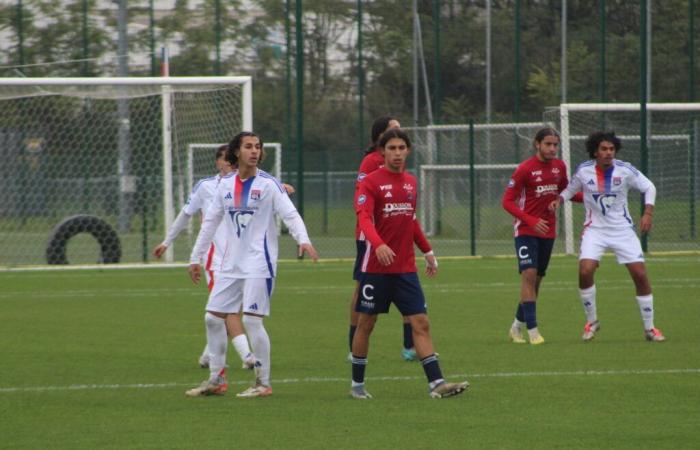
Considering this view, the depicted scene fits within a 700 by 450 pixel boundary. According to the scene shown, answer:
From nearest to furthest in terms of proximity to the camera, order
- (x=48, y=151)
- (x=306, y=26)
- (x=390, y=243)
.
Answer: (x=390, y=243) → (x=48, y=151) → (x=306, y=26)

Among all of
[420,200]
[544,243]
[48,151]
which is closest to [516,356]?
[544,243]

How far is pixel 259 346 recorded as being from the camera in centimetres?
942

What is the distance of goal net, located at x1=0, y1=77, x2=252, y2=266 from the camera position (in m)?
22.5

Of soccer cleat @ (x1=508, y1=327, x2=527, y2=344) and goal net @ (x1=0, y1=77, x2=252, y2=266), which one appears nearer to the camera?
soccer cleat @ (x1=508, y1=327, x2=527, y2=344)

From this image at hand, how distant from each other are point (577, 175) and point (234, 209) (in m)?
4.32

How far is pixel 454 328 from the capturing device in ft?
45.4

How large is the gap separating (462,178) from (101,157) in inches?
351

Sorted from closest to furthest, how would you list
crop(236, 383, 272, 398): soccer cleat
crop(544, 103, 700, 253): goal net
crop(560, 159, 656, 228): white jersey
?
crop(236, 383, 272, 398): soccer cleat → crop(560, 159, 656, 228): white jersey → crop(544, 103, 700, 253): goal net

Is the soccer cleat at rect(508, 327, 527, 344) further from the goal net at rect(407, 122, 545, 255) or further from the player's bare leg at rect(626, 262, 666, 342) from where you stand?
the goal net at rect(407, 122, 545, 255)

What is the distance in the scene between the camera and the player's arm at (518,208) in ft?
40.6

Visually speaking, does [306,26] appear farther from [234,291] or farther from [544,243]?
[234,291]

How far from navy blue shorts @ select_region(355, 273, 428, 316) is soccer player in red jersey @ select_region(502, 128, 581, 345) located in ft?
11.1

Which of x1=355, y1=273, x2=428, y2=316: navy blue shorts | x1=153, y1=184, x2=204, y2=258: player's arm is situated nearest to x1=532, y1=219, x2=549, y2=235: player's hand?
x1=153, y1=184, x2=204, y2=258: player's arm

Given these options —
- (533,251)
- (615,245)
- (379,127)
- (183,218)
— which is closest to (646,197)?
(615,245)
